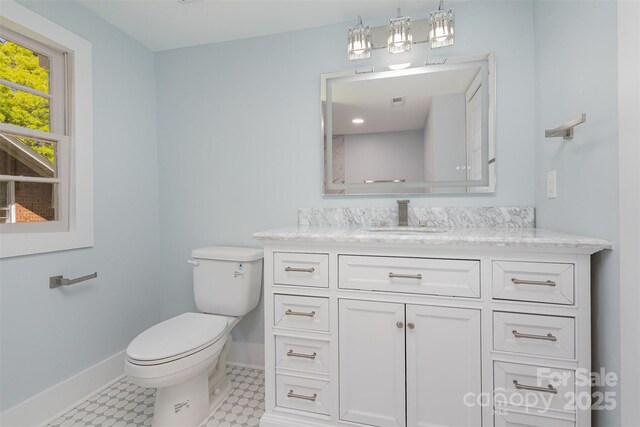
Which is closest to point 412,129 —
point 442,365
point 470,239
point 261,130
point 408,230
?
point 408,230

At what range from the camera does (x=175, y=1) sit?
1.70 metres

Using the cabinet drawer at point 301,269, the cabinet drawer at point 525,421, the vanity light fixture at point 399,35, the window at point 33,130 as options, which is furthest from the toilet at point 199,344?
the vanity light fixture at point 399,35

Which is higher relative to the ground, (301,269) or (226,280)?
(301,269)

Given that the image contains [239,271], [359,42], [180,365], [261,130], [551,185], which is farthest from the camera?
[261,130]

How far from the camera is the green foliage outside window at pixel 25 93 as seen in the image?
1480 mm

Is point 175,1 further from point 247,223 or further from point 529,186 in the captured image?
point 529,186

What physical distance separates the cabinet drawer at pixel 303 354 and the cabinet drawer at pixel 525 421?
2.24 feet

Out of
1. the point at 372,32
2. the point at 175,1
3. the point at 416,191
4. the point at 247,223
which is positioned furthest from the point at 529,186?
the point at 175,1

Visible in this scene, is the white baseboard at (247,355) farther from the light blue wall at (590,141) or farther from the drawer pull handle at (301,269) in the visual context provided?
the light blue wall at (590,141)

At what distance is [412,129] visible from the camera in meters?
1.76

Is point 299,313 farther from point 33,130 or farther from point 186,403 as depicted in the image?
point 33,130

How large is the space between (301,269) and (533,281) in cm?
89

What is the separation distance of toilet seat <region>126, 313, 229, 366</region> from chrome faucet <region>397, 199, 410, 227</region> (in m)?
1.09

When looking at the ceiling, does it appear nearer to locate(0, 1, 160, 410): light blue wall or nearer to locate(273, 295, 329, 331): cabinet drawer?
locate(0, 1, 160, 410): light blue wall
